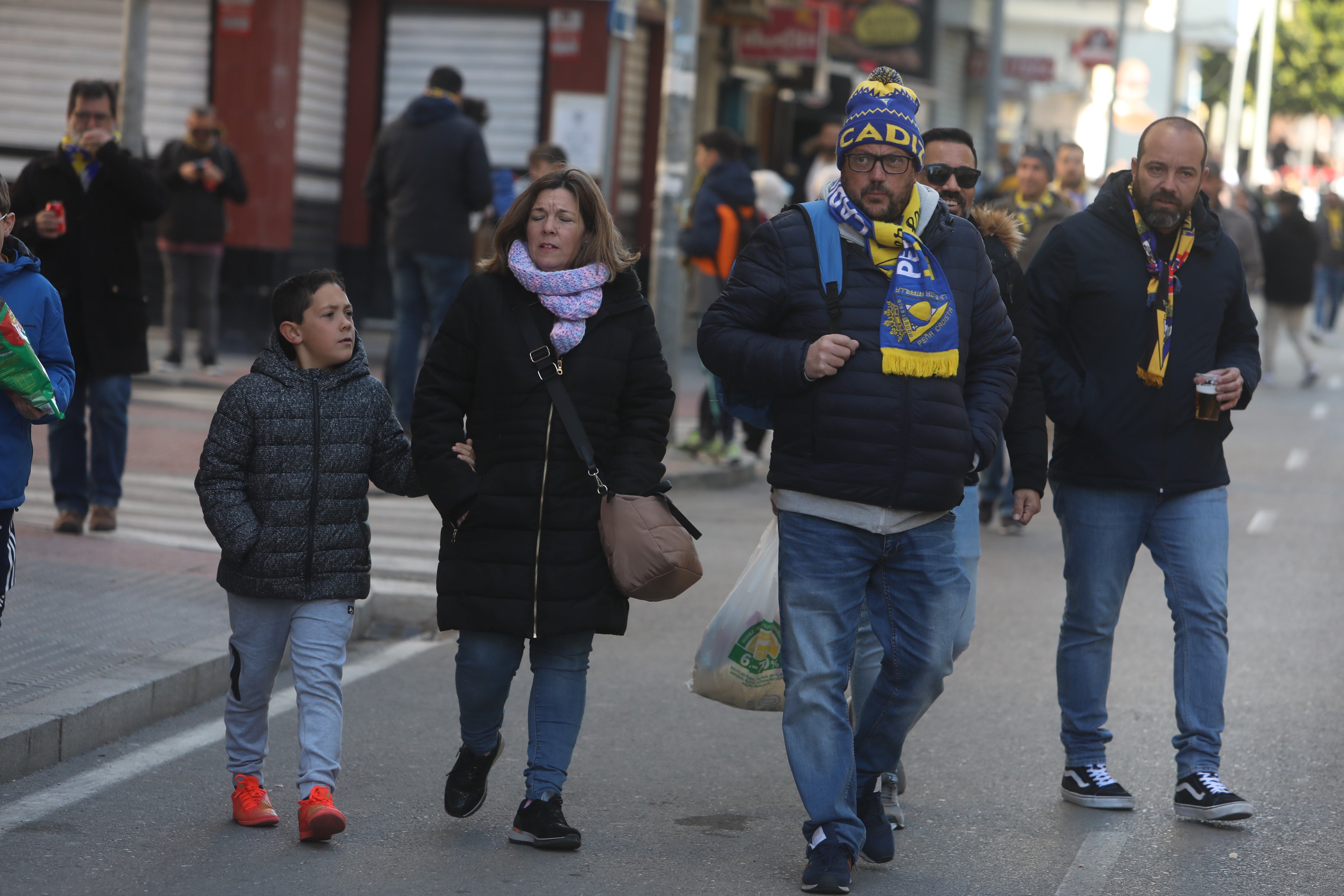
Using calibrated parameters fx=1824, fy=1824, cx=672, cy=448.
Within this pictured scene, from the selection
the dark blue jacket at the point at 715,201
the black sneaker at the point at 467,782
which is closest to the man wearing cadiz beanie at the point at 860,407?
the black sneaker at the point at 467,782

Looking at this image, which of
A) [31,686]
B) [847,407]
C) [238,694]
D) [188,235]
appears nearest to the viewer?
[847,407]

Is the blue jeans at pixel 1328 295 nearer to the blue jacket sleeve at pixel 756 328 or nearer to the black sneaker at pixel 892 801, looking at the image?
the black sneaker at pixel 892 801

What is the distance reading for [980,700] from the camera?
6.85 meters

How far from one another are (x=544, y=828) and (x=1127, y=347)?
2.24 meters

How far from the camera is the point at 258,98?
17.0m

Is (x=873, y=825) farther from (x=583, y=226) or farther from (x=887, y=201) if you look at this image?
(x=583, y=226)

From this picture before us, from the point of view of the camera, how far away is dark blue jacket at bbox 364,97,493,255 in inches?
453

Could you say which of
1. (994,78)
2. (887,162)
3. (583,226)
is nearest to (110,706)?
(583,226)

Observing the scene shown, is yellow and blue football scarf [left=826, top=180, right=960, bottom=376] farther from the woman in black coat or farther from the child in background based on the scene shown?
the child in background

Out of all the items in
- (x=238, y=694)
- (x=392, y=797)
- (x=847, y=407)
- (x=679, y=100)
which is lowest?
(x=392, y=797)

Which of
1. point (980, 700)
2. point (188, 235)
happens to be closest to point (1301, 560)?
point (980, 700)

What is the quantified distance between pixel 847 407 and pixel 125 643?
3210mm

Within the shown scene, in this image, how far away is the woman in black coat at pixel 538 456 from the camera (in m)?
4.77

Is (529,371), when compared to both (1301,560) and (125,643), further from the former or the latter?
(1301,560)
